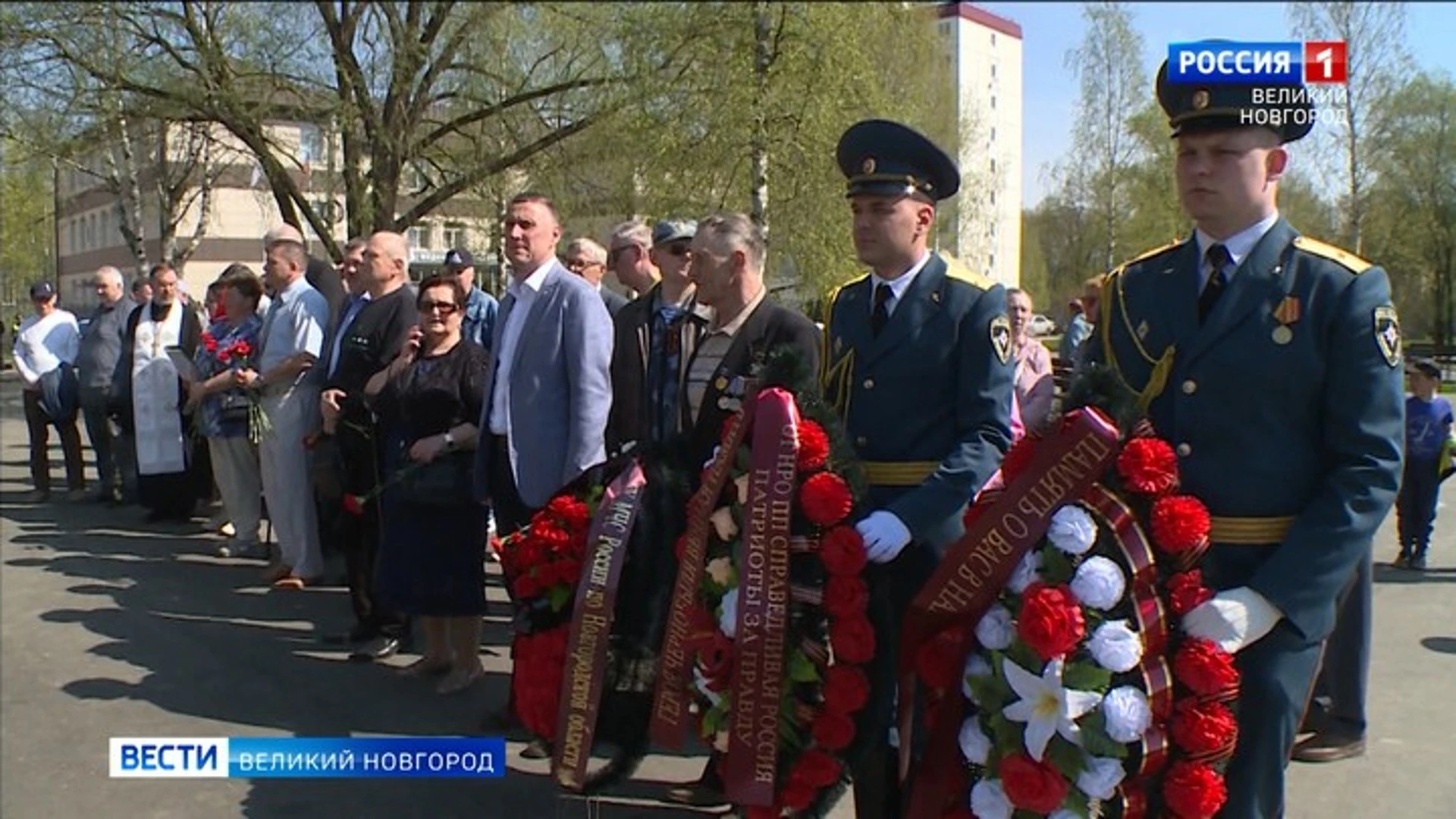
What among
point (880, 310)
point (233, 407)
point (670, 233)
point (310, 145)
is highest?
point (310, 145)

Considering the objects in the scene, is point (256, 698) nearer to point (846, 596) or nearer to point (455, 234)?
point (846, 596)

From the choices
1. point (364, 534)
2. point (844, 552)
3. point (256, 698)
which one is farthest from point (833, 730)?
point (364, 534)

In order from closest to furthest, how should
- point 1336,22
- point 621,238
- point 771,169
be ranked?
point 621,238 → point 771,169 → point 1336,22

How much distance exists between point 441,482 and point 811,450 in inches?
105

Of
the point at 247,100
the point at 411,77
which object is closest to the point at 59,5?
the point at 247,100

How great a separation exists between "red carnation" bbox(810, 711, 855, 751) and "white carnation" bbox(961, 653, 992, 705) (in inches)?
17.5

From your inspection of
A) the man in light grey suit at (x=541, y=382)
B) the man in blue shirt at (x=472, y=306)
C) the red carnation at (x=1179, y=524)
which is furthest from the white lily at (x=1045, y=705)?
the man in blue shirt at (x=472, y=306)

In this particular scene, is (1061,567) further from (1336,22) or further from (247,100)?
(1336,22)

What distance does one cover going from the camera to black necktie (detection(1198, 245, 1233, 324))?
255 centimetres

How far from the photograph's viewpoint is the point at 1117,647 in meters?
2.37

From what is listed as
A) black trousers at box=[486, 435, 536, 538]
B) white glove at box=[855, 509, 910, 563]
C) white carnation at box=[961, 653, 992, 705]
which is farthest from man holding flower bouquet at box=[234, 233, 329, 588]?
white carnation at box=[961, 653, 992, 705]

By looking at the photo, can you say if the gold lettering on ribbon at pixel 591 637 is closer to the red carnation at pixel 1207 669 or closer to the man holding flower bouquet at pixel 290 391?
the red carnation at pixel 1207 669

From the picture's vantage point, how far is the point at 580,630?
345cm

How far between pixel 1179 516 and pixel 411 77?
1653cm
